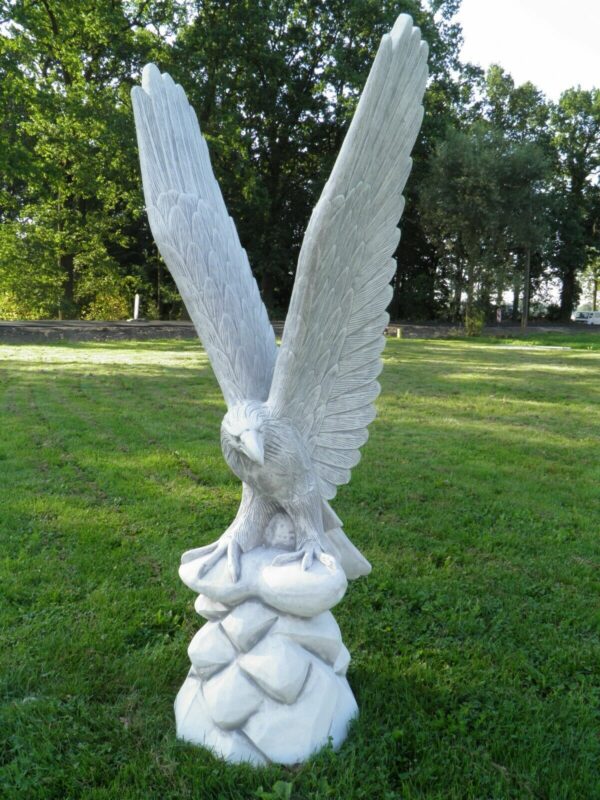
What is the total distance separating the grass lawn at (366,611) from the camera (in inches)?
93.5

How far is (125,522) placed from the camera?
4684 millimetres

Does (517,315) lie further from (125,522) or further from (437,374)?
(125,522)

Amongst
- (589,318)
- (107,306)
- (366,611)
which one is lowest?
(366,611)

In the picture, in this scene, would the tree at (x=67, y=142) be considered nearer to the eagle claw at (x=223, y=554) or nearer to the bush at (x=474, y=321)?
the bush at (x=474, y=321)

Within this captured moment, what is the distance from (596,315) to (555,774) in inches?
1468

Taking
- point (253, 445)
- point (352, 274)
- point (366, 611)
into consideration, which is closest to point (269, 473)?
point (253, 445)

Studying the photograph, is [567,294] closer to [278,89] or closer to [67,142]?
[278,89]

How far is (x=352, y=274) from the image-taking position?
235cm

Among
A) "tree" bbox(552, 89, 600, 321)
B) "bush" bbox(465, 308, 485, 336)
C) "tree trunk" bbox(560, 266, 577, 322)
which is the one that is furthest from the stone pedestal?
"tree trunk" bbox(560, 266, 577, 322)

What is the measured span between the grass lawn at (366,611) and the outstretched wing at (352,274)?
3.73 feet

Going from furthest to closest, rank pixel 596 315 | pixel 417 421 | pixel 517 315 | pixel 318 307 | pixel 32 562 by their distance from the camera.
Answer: pixel 596 315
pixel 517 315
pixel 417 421
pixel 32 562
pixel 318 307

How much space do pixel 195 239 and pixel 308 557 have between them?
4.52 ft

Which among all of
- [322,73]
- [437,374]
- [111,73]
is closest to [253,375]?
[437,374]

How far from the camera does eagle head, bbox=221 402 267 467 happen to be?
2.32 m
